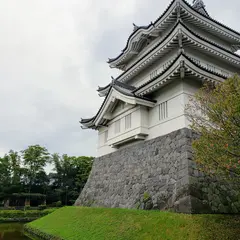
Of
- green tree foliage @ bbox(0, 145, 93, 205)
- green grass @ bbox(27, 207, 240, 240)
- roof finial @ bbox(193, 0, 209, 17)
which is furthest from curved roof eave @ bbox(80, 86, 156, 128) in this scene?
green tree foliage @ bbox(0, 145, 93, 205)

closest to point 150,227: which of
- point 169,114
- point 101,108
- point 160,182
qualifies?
point 160,182

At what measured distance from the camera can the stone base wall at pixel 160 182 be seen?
8.14m

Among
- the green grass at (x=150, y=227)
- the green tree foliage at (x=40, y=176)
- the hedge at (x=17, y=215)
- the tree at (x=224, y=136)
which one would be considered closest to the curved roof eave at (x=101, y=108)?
the green grass at (x=150, y=227)

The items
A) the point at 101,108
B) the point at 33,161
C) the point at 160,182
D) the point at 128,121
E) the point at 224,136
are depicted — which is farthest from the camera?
the point at 33,161

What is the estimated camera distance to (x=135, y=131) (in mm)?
11508

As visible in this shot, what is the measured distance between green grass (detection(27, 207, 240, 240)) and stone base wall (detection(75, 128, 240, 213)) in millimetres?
600

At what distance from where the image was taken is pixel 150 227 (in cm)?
759

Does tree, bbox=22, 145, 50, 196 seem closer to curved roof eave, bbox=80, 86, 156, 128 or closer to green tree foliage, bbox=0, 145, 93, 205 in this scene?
green tree foliage, bbox=0, 145, 93, 205

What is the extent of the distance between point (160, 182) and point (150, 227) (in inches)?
90.5

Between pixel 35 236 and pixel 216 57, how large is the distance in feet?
42.4

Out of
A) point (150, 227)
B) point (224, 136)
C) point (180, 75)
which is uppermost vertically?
point (180, 75)

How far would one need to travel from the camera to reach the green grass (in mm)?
6638

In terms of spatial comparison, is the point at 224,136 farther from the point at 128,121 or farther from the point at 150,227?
the point at 128,121

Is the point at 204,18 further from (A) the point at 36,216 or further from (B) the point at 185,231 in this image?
(A) the point at 36,216
